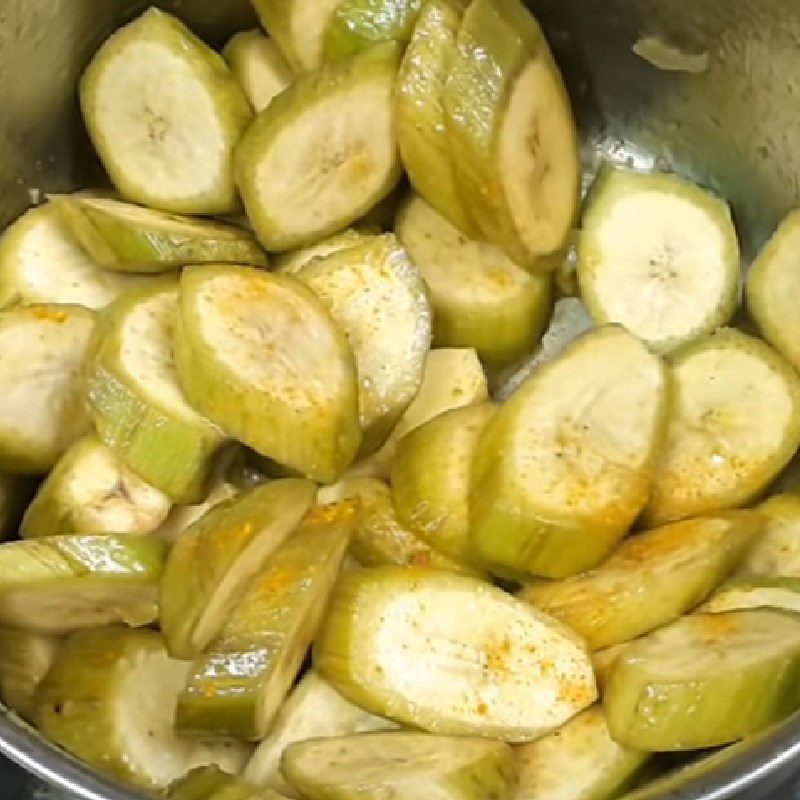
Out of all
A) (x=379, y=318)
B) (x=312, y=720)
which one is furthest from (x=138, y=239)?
(x=312, y=720)

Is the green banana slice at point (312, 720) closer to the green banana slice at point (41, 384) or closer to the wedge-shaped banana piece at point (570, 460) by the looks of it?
the wedge-shaped banana piece at point (570, 460)

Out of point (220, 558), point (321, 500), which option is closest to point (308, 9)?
point (321, 500)

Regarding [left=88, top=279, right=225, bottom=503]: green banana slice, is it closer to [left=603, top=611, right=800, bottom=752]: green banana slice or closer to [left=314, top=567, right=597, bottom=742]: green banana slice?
[left=314, top=567, right=597, bottom=742]: green banana slice

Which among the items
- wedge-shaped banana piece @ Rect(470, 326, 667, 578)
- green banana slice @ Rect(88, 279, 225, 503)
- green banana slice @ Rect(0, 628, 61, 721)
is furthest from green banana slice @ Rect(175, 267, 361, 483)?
green banana slice @ Rect(0, 628, 61, 721)

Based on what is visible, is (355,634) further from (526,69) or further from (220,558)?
(526,69)

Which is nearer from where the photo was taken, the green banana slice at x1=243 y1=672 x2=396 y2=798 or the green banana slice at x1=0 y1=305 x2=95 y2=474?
the green banana slice at x1=243 y1=672 x2=396 y2=798

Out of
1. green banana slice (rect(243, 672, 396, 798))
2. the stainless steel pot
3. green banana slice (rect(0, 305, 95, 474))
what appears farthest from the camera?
the stainless steel pot

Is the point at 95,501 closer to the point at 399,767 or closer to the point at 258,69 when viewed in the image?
the point at 399,767

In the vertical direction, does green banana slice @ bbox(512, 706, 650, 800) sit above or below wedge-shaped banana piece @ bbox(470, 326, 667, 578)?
below
